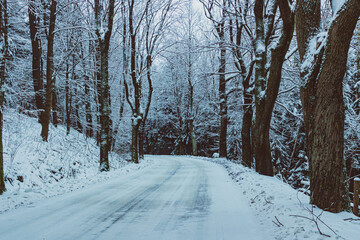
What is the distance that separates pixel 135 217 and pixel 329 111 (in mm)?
4019

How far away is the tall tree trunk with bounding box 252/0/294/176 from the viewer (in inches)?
324

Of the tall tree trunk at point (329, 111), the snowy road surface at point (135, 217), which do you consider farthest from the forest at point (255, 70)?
the snowy road surface at point (135, 217)

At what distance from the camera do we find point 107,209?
5422 millimetres

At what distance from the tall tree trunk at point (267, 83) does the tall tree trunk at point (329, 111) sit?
3.21 m

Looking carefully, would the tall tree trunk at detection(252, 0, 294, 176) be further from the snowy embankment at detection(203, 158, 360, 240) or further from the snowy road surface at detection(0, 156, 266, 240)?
the snowy embankment at detection(203, 158, 360, 240)

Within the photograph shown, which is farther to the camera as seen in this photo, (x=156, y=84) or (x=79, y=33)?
(x=156, y=84)

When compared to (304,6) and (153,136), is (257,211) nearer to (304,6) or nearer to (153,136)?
(304,6)

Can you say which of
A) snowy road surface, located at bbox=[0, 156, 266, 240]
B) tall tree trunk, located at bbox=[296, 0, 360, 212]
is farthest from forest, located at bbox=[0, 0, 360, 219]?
snowy road surface, located at bbox=[0, 156, 266, 240]

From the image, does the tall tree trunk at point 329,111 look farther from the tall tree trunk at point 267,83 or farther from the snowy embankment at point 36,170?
the snowy embankment at point 36,170

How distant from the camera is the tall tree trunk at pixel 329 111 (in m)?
4.52

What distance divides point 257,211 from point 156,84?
44.2 meters

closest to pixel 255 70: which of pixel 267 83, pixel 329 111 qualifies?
pixel 267 83

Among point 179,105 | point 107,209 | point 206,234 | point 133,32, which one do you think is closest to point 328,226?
point 206,234

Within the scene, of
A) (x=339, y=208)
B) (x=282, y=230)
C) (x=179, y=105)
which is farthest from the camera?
(x=179, y=105)
